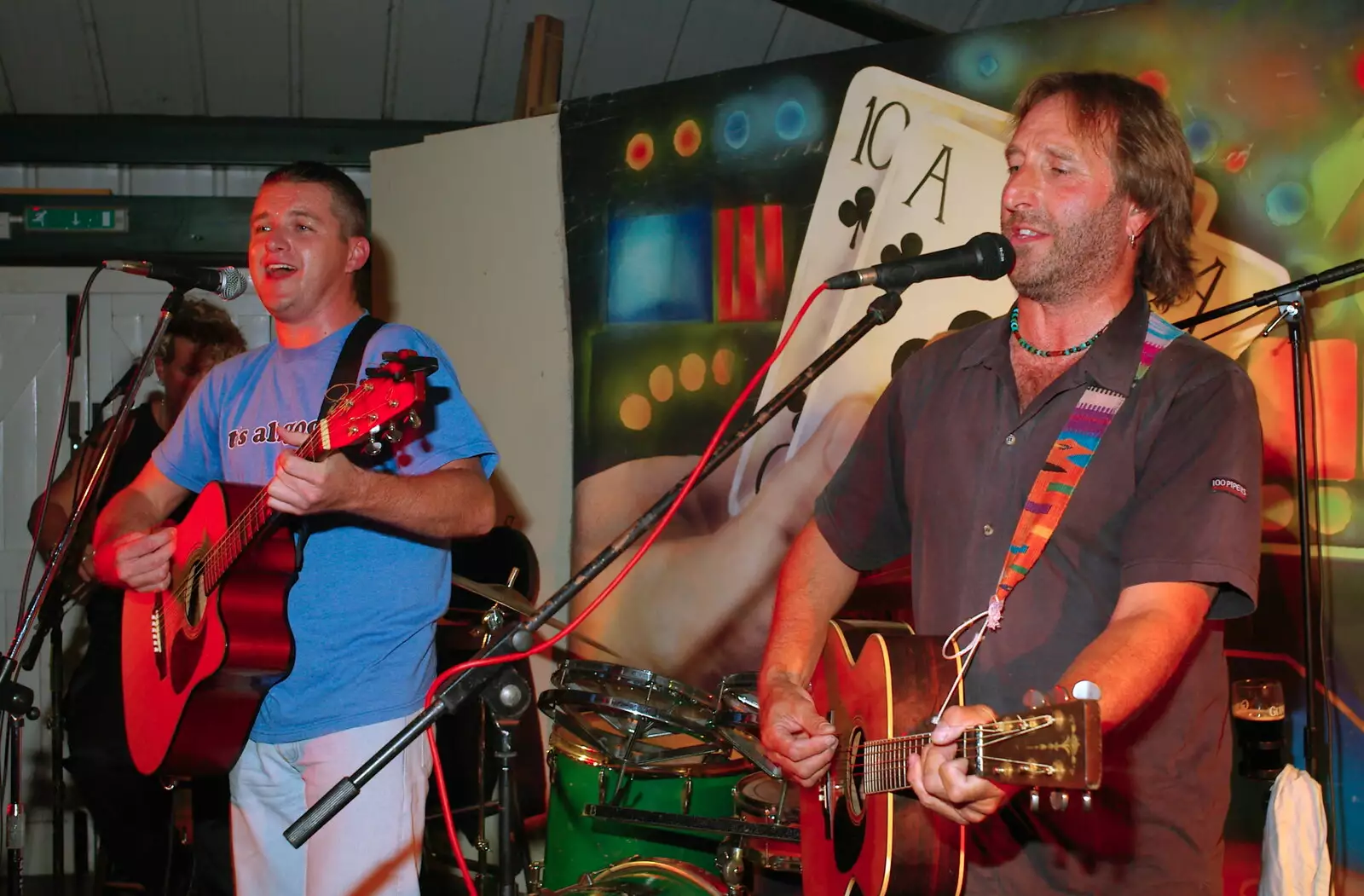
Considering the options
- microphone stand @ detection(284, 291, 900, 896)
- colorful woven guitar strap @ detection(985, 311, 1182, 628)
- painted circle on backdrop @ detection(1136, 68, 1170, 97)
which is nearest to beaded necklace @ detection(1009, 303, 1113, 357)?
colorful woven guitar strap @ detection(985, 311, 1182, 628)

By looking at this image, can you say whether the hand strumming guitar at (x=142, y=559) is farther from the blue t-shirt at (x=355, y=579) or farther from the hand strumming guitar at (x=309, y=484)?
the hand strumming guitar at (x=309, y=484)

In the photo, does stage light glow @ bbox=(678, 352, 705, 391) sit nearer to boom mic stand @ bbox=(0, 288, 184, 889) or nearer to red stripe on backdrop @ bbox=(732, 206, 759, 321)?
red stripe on backdrop @ bbox=(732, 206, 759, 321)

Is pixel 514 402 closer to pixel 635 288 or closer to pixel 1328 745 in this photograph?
pixel 635 288

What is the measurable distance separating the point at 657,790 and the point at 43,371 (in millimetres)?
4413

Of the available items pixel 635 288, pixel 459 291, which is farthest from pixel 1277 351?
pixel 459 291

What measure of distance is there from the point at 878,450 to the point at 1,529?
17.4ft

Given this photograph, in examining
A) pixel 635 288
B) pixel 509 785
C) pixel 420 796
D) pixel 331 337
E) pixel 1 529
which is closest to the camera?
pixel 509 785

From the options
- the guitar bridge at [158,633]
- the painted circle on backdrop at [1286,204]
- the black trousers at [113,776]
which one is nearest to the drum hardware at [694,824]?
the guitar bridge at [158,633]

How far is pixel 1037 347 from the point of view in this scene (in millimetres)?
2408

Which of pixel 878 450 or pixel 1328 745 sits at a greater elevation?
pixel 878 450

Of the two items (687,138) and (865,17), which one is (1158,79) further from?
(865,17)

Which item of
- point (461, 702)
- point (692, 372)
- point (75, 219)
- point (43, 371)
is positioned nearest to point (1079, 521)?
point (461, 702)

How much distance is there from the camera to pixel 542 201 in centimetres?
529

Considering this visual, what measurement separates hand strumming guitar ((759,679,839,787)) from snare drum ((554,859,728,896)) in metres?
1.08
